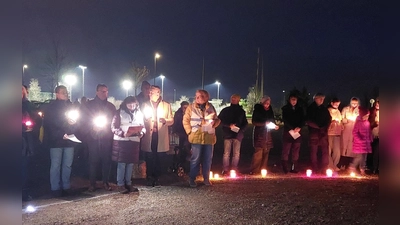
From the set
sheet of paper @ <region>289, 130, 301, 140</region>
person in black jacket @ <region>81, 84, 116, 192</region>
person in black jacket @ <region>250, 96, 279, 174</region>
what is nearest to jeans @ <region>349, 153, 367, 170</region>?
sheet of paper @ <region>289, 130, 301, 140</region>

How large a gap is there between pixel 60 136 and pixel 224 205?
3.19 metres

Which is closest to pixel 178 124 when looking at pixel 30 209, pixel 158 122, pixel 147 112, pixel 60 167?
Result: pixel 158 122

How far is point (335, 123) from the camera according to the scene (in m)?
10.2

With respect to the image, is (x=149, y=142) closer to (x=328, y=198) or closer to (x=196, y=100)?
(x=196, y=100)

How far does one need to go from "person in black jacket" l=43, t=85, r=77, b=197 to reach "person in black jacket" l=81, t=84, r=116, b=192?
35 cm

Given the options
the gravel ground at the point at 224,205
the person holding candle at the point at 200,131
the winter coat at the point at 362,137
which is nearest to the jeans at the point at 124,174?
the gravel ground at the point at 224,205

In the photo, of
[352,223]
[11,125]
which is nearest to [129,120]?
[11,125]

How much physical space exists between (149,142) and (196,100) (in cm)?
133

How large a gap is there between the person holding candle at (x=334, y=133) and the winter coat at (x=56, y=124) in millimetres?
6342

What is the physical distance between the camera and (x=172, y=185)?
848 centimetres

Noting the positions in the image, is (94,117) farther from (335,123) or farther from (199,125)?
(335,123)

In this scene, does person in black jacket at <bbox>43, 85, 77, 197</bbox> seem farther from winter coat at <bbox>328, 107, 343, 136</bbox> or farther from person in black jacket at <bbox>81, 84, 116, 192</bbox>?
winter coat at <bbox>328, 107, 343, 136</bbox>

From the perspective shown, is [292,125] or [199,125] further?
[292,125]

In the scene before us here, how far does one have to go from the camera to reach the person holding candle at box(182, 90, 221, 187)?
27.6ft
